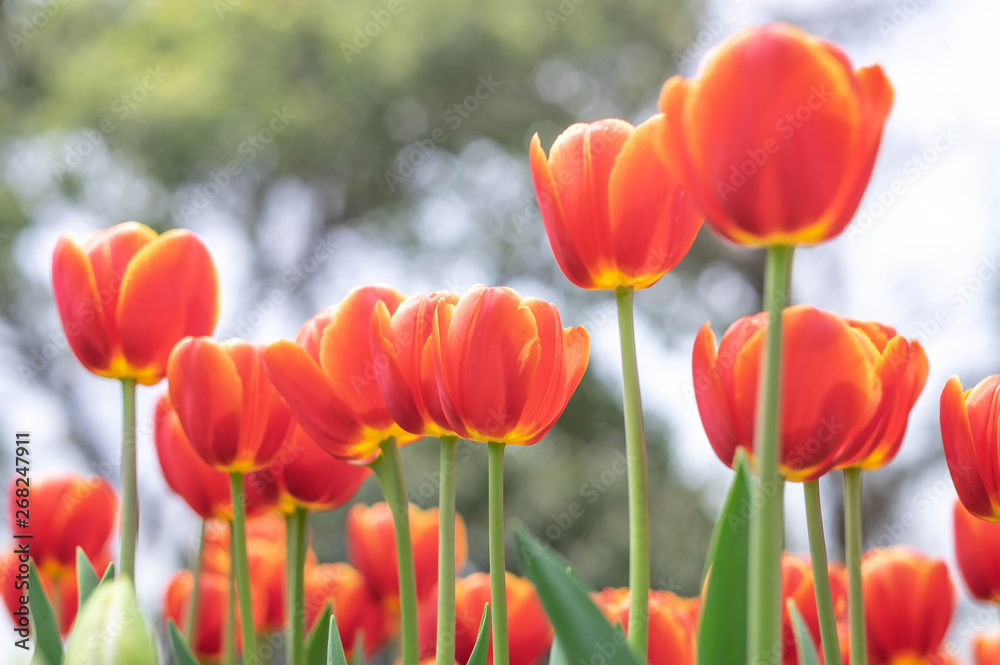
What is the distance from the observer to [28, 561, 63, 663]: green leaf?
71 centimetres

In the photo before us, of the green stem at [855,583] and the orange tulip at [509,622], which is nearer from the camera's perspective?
the green stem at [855,583]

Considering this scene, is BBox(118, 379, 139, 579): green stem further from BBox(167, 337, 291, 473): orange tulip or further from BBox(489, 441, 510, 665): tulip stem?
BBox(489, 441, 510, 665): tulip stem

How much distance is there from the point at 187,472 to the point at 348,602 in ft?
1.23

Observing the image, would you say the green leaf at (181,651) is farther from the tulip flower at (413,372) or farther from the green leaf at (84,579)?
the tulip flower at (413,372)

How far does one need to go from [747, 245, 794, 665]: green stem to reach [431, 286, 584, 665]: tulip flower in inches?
9.2

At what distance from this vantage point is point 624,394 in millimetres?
604

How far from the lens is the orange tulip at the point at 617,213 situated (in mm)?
658

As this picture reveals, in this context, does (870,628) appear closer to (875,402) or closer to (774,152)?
(875,402)

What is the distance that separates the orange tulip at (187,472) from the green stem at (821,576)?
1.94 ft

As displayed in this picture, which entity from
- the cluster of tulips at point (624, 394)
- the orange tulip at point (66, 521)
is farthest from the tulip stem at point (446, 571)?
the orange tulip at point (66, 521)

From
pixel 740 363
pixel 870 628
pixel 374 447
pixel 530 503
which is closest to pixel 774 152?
pixel 740 363

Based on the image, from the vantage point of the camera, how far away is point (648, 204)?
2.16 ft

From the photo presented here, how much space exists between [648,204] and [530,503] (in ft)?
20.6

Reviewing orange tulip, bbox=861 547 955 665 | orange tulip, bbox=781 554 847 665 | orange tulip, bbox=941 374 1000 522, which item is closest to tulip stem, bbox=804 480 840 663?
orange tulip, bbox=941 374 1000 522
